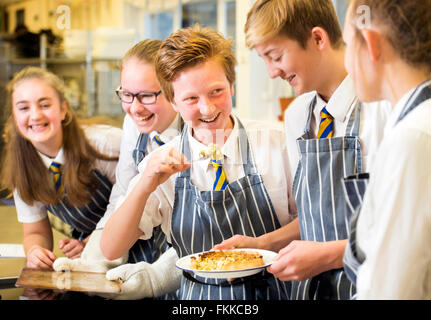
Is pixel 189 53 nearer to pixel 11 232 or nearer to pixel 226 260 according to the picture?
pixel 226 260

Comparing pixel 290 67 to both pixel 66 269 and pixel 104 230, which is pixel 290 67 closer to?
pixel 104 230

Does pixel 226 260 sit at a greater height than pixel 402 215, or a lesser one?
lesser

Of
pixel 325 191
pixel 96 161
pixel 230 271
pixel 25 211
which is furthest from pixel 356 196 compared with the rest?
pixel 25 211

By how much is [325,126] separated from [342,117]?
3cm

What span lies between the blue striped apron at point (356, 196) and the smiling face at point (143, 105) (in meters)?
0.36

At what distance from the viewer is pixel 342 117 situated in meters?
0.79

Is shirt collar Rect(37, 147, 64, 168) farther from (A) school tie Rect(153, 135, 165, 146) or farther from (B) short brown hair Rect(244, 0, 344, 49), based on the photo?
(B) short brown hair Rect(244, 0, 344, 49)

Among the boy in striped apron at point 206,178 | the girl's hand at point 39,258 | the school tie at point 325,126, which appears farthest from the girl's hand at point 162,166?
the girl's hand at point 39,258

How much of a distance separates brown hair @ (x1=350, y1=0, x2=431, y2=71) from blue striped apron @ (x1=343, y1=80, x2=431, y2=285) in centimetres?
3

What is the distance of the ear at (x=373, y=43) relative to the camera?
23.4 inches

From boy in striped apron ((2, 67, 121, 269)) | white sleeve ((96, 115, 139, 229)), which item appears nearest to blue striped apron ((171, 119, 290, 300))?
white sleeve ((96, 115, 139, 229))

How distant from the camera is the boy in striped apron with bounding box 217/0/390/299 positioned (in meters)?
0.77
